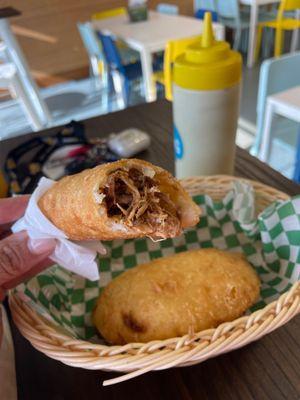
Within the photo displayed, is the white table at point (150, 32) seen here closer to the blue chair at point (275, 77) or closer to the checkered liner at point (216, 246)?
the blue chair at point (275, 77)

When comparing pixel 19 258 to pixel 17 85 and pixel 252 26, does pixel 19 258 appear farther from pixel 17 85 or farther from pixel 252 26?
pixel 252 26

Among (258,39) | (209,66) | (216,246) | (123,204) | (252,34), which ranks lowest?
(258,39)

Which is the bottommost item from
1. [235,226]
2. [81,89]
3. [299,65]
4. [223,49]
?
[81,89]

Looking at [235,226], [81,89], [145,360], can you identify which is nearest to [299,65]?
[235,226]

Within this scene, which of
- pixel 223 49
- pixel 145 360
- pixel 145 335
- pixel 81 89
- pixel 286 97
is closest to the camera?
pixel 145 360

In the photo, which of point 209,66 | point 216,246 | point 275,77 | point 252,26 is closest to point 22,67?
point 275,77

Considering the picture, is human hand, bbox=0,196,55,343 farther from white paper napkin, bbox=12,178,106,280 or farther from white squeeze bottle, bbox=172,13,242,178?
white squeeze bottle, bbox=172,13,242,178

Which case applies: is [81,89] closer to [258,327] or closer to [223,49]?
[223,49]

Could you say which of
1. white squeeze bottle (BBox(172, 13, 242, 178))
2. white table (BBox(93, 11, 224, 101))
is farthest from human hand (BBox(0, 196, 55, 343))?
white table (BBox(93, 11, 224, 101))
